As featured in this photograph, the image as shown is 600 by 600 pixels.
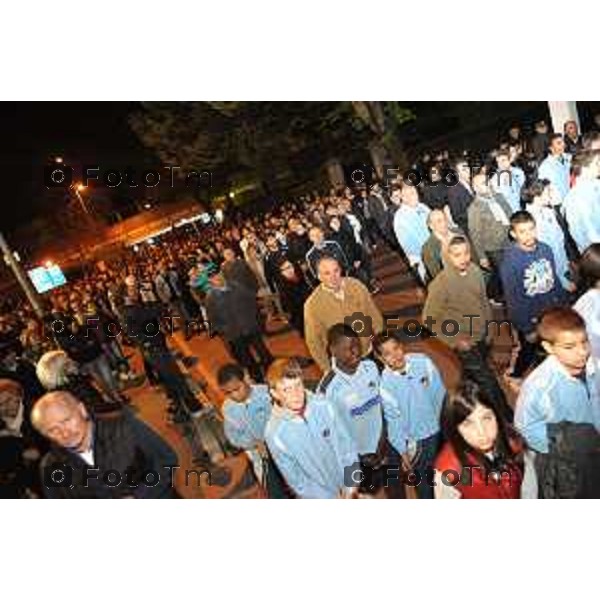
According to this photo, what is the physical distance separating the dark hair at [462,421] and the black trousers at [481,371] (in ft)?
3.82

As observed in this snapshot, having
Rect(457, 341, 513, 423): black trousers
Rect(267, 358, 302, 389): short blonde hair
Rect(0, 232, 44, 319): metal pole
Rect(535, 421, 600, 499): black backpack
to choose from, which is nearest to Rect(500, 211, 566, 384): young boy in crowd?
Rect(457, 341, 513, 423): black trousers

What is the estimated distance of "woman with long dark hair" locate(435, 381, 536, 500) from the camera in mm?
3543

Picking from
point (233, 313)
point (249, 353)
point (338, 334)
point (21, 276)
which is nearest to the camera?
point (338, 334)

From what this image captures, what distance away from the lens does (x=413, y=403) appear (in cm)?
444

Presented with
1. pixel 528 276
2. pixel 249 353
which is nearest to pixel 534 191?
pixel 528 276

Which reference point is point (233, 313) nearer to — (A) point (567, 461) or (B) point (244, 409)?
(B) point (244, 409)

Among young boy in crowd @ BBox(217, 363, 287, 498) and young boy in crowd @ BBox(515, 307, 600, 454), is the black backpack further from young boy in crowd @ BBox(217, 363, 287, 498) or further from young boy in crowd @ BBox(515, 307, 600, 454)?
young boy in crowd @ BBox(217, 363, 287, 498)

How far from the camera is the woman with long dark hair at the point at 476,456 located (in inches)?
139

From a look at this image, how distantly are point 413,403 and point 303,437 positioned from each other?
749 millimetres

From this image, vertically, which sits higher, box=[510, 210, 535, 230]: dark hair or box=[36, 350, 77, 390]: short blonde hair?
box=[510, 210, 535, 230]: dark hair

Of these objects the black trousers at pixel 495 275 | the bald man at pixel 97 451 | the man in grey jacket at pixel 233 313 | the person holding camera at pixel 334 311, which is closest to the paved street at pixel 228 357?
the black trousers at pixel 495 275

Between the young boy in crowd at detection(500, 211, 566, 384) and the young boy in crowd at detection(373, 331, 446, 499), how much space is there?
1101mm

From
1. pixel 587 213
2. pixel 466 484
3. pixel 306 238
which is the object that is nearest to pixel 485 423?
pixel 466 484

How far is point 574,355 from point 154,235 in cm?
1523
